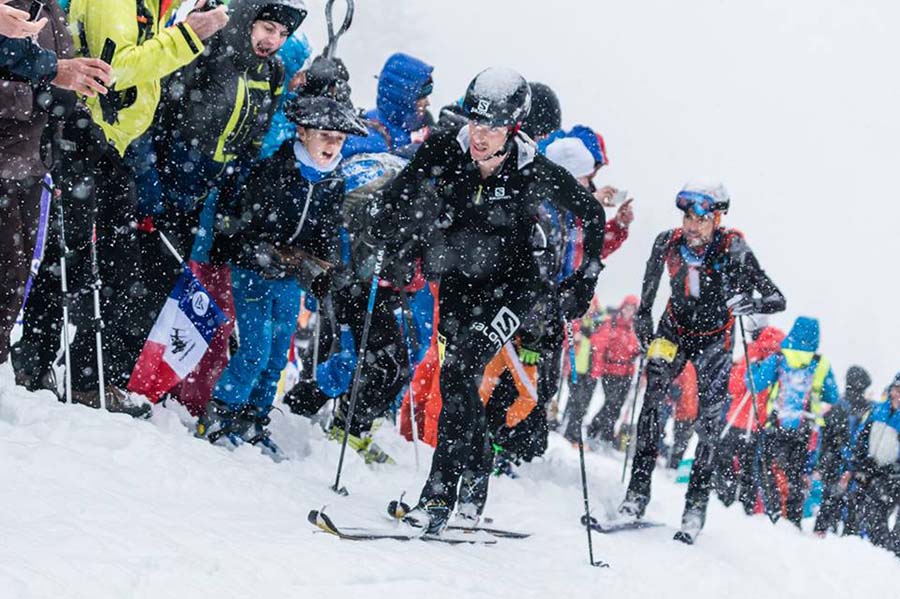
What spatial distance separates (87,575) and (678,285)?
221 inches

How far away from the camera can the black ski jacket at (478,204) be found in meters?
5.84

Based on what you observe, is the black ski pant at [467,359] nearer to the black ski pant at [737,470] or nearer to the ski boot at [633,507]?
the ski boot at [633,507]

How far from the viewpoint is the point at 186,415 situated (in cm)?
679

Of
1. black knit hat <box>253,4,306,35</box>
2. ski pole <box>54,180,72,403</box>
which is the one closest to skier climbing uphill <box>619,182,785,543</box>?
black knit hat <box>253,4,306,35</box>

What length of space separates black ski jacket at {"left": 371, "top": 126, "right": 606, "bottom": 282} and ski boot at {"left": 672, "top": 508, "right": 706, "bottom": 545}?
264cm

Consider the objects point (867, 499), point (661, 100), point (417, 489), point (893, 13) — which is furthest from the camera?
point (893, 13)

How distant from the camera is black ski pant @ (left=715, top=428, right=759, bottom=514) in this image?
12.3 metres

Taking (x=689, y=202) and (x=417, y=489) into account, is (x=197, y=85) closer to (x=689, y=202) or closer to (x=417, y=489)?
(x=417, y=489)

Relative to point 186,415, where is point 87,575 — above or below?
above

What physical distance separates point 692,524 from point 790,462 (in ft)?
18.0

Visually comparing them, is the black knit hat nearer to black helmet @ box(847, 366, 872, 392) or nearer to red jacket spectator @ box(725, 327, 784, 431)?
red jacket spectator @ box(725, 327, 784, 431)

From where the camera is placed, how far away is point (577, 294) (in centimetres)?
616

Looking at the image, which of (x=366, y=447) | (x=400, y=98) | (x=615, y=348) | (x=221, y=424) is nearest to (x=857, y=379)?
(x=615, y=348)

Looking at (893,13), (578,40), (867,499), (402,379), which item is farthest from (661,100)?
(402,379)
